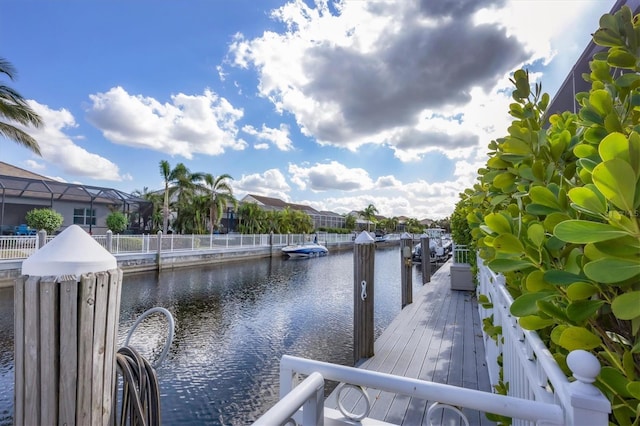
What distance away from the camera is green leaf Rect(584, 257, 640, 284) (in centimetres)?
55

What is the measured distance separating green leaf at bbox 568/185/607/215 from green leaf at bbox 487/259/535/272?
0.83ft

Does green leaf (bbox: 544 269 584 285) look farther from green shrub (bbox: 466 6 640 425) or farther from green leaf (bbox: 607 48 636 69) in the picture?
green leaf (bbox: 607 48 636 69)

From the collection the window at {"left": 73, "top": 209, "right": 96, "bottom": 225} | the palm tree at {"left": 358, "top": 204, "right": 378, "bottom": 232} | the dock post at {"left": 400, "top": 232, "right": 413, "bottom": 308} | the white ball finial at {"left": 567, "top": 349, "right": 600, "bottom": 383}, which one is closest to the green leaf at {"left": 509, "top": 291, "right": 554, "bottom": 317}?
the white ball finial at {"left": 567, "top": 349, "right": 600, "bottom": 383}

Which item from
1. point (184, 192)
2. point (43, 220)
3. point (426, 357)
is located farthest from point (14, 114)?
point (426, 357)

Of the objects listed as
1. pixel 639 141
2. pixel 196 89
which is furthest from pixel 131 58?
pixel 639 141

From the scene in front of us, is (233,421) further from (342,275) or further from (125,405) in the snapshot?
(342,275)

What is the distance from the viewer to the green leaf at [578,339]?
68 centimetres

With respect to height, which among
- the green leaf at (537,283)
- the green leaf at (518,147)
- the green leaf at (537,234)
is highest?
the green leaf at (518,147)

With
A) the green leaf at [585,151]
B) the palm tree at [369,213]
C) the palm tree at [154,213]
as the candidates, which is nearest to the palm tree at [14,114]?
the palm tree at [154,213]

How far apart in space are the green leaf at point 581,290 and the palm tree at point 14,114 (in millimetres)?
14419

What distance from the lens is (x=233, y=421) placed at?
134 inches

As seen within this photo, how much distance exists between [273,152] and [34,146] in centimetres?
1363

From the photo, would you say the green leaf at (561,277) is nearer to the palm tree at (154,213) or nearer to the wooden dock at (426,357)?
the wooden dock at (426,357)

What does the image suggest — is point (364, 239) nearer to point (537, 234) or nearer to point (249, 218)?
point (537, 234)
